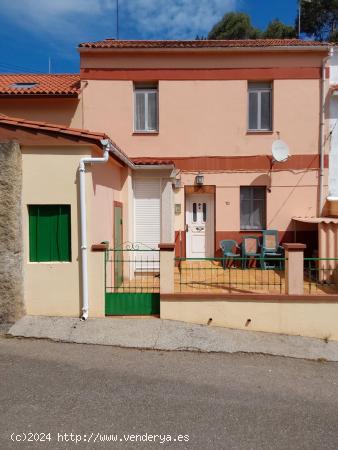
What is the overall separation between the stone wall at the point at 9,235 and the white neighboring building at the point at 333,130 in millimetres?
8740

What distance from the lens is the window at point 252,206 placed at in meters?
10.2

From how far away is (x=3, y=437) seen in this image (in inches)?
122

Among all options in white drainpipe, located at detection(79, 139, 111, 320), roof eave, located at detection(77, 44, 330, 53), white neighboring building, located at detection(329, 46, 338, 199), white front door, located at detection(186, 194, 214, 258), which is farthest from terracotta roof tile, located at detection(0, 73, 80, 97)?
white neighboring building, located at detection(329, 46, 338, 199)

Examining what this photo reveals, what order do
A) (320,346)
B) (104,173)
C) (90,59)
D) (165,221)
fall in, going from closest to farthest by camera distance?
(320,346), (104,173), (165,221), (90,59)

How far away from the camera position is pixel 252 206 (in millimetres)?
10219

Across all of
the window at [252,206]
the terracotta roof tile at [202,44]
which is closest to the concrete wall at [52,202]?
the terracotta roof tile at [202,44]

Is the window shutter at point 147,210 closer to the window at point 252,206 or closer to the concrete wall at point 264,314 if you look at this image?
the window at point 252,206

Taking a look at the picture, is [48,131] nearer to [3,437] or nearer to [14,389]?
[14,389]

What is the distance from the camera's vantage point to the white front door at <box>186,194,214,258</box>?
10.3m

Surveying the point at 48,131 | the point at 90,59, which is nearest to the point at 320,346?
the point at 48,131

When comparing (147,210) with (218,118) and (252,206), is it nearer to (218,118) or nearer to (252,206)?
(252,206)

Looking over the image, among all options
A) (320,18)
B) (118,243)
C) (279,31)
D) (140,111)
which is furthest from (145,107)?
(320,18)

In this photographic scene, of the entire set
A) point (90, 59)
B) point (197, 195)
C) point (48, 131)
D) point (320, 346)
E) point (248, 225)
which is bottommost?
point (320, 346)

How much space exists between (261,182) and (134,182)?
3.86 m
